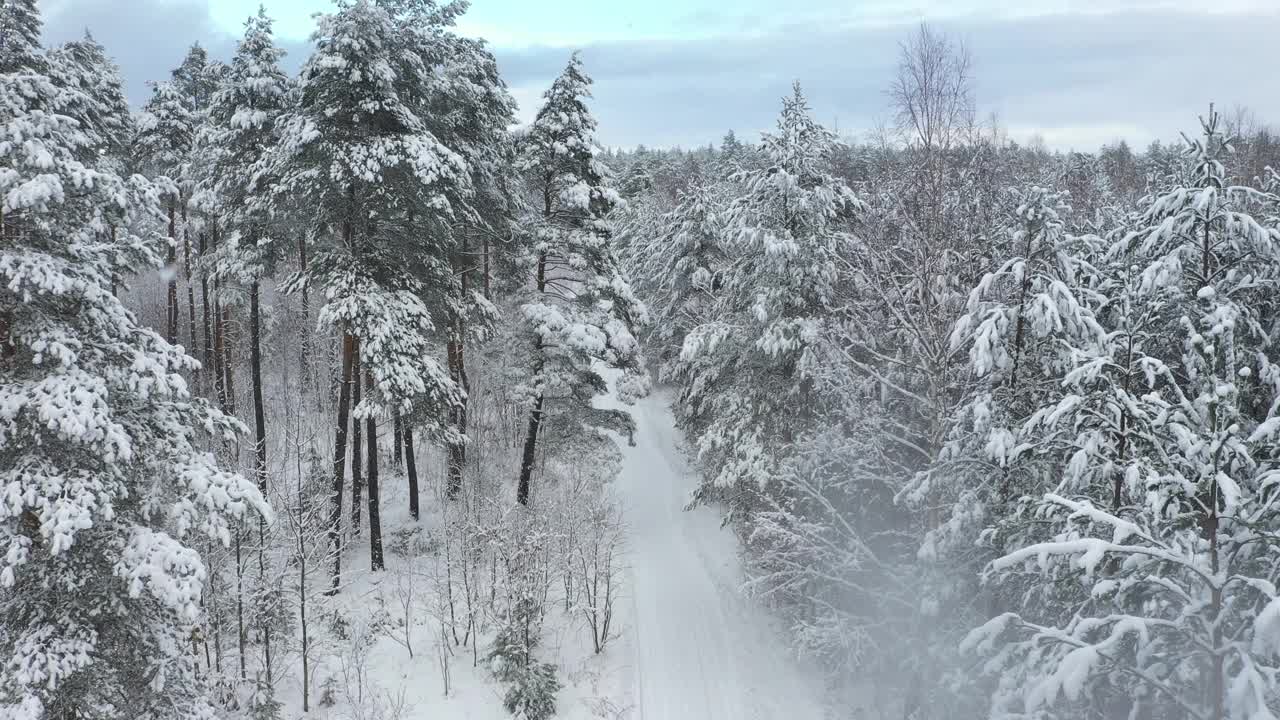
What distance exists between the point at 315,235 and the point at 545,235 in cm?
640

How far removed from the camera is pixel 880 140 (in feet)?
36.9

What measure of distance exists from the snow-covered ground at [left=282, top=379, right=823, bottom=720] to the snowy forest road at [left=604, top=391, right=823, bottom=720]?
0.11 ft

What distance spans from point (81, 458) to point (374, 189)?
8.75 m

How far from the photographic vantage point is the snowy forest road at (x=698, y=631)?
49.8 ft

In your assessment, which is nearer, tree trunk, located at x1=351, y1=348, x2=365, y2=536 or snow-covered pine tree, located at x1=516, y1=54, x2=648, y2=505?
tree trunk, located at x1=351, y1=348, x2=365, y2=536

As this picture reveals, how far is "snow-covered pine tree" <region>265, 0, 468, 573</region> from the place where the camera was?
15.0 metres

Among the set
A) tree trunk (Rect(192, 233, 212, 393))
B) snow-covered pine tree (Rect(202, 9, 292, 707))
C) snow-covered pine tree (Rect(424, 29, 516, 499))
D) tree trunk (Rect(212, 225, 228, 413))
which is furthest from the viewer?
tree trunk (Rect(192, 233, 212, 393))

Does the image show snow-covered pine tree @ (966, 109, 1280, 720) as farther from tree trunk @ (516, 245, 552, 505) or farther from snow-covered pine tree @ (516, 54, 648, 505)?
tree trunk @ (516, 245, 552, 505)

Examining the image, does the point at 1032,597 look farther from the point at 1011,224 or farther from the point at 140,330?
the point at 140,330

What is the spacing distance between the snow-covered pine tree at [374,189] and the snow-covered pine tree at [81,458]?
5889mm

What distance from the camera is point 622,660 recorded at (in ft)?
55.3

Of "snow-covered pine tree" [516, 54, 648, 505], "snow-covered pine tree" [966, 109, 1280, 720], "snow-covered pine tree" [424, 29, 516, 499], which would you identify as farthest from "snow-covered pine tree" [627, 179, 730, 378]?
"snow-covered pine tree" [966, 109, 1280, 720]

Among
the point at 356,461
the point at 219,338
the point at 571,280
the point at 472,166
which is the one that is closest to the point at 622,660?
the point at 356,461

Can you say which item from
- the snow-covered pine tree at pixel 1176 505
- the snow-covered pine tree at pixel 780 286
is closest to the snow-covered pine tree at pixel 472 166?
the snow-covered pine tree at pixel 780 286
